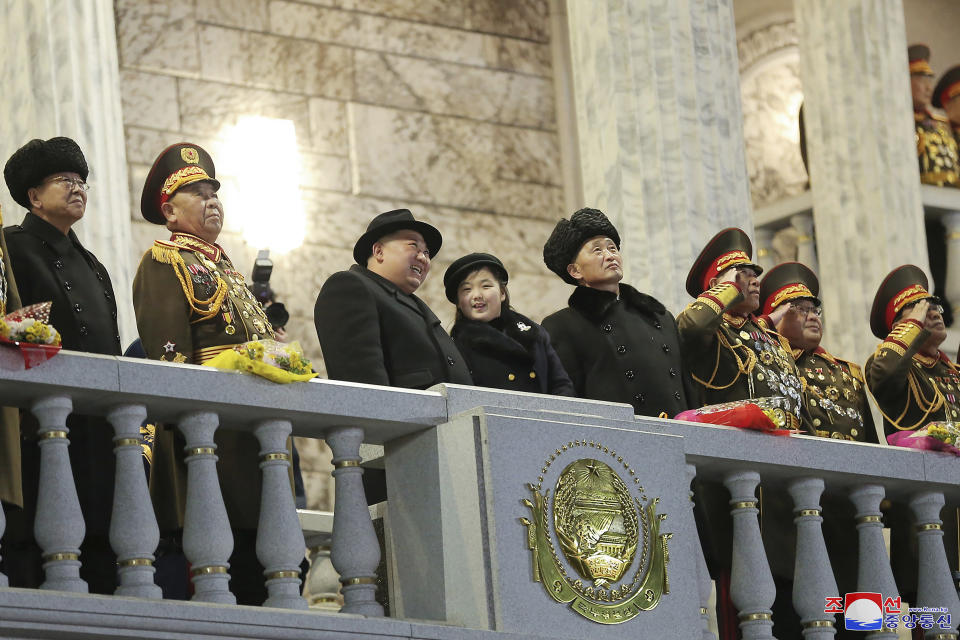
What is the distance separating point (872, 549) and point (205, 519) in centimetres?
222

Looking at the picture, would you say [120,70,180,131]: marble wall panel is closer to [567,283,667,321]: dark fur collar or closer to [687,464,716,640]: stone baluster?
[567,283,667,321]: dark fur collar

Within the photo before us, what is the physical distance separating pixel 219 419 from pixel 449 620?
2.56 ft

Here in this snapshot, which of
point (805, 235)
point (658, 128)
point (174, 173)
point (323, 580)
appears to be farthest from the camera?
point (805, 235)

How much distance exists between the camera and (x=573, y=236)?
20.9 feet

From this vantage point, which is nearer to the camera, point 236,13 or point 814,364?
point 814,364

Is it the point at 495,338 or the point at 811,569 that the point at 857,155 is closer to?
the point at 495,338

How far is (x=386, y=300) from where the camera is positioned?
5719mm

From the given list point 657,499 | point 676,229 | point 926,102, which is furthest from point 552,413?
point 926,102

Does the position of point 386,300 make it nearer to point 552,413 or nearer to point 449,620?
point 552,413

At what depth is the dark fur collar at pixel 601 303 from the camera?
631 centimetres

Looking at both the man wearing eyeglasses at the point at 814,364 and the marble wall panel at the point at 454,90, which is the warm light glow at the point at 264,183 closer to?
the marble wall panel at the point at 454,90

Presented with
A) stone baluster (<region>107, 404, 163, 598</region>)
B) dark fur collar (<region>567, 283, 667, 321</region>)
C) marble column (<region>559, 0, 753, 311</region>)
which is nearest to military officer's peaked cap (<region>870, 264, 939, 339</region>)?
marble column (<region>559, 0, 753, 311</region>)

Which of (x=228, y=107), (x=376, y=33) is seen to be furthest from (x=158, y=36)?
(x=376, y=33)

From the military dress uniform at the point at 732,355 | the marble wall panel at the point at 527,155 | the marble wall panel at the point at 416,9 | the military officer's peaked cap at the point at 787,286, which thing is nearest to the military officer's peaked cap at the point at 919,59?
the marble wall panel at the point at 527,155
